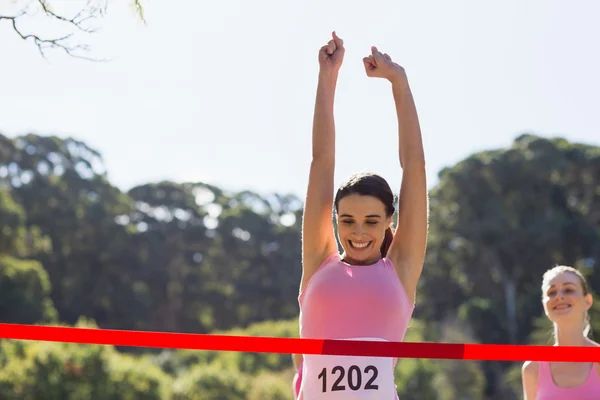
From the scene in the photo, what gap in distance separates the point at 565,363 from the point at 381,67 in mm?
1824

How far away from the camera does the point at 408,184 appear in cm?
254

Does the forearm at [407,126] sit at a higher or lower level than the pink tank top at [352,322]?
higher

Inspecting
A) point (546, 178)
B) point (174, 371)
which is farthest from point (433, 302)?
point (174, 371)

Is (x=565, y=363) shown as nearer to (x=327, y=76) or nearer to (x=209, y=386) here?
(x=327, y=76)

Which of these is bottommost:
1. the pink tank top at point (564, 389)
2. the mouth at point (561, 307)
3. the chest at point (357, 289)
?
the pink tank top at point (564, 389)

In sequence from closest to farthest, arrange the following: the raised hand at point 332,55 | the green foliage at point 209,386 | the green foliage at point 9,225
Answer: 1. the raised hand at point 332,55
2. the green foliage at point 209,386
3. the green foliage at point 9,225

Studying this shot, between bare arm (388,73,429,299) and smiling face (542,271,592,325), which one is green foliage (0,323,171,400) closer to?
smiling face (542,271,592,325)

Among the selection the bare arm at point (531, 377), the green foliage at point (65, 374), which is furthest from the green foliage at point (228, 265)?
the bare arm at point (531, 377)

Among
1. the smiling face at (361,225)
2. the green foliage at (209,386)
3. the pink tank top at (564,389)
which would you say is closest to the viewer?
the smiling face at (361,225)

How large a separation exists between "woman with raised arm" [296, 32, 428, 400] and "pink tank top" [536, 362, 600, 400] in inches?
57.6

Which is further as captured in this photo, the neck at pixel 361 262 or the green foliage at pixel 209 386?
the green foliage at pixel 209 386

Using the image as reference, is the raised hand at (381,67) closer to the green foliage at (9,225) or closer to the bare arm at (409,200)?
the bare arm at (409,200)

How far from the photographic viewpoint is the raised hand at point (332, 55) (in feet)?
8.82

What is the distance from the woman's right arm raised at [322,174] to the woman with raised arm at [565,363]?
1629 mm
